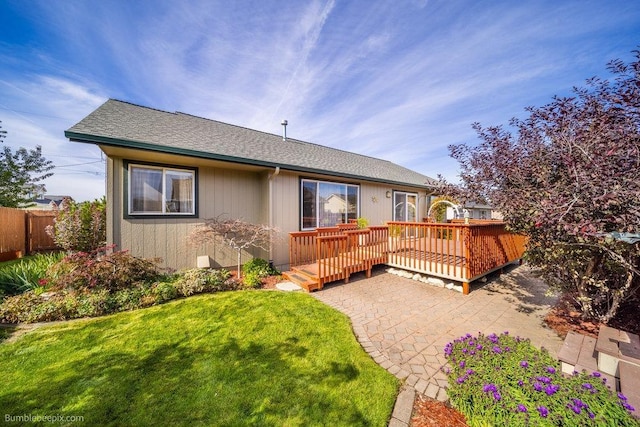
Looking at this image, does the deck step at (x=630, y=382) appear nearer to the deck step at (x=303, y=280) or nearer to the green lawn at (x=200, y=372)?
the green lawn at (x=200, y=372)

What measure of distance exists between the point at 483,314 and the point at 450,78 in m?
7.31

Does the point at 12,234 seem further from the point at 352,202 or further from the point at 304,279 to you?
the point at 352,202

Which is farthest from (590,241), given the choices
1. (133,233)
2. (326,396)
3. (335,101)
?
(335,101)

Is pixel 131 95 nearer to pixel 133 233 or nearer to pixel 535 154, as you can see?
pixel 133 233

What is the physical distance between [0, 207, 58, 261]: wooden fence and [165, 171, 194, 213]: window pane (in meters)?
6.22

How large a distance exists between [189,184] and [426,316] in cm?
664

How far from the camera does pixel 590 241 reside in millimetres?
2830

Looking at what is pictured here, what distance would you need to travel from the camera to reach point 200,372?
8.82 ft

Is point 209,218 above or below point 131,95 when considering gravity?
below

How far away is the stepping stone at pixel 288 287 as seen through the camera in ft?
17.8

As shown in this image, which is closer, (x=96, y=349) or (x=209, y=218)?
(x=96, y=349)

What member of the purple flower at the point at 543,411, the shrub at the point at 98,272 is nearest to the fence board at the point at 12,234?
the shrub at the point at 98,272

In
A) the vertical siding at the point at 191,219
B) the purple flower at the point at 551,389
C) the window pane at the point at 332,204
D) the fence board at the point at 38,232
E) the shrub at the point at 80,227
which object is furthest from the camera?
the fence board at the point at 38,232

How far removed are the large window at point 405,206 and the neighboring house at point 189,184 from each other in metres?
3.19
